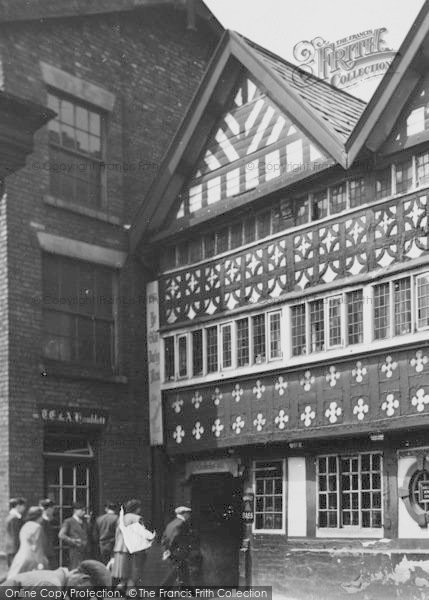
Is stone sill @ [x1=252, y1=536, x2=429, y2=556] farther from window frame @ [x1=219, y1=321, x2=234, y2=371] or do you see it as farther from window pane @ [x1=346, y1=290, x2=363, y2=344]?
window frame @ [x1=219, y1=321, x2=234, y2=371]

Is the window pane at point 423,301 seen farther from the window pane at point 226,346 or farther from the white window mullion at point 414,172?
the window pane at point 226,346

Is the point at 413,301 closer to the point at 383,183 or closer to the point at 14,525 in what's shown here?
the point at 383,183

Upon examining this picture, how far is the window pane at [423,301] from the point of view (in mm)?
13703

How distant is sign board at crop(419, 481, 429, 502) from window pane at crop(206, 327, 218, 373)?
14.8 ft

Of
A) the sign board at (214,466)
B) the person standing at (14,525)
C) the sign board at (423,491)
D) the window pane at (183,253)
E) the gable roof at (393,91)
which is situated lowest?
the person standing at (14,525)

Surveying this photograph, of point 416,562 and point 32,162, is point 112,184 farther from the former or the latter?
point 416,562

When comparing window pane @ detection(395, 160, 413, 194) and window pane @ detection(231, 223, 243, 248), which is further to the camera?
window pane @ detection(231, 223, 243, 248)

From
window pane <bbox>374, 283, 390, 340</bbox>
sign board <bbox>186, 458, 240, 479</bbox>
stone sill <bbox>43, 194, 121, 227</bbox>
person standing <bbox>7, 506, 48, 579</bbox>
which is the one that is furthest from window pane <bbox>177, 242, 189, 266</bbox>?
person standing <bbox>7, 506, 48, 579</bbox>

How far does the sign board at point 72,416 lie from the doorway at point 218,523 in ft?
6.67

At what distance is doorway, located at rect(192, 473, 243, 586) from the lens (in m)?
17.7

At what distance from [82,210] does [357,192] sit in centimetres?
539

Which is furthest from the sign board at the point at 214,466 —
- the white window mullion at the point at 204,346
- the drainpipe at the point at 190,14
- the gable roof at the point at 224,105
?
the drainpipe at the point at 190,14

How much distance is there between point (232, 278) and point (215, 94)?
11.0 feet

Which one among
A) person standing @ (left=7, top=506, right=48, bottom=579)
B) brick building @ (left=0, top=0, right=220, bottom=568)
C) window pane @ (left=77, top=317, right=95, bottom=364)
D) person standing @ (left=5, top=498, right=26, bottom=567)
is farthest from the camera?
window pane @ (left=77, top=317, right=95, bottom=364)
